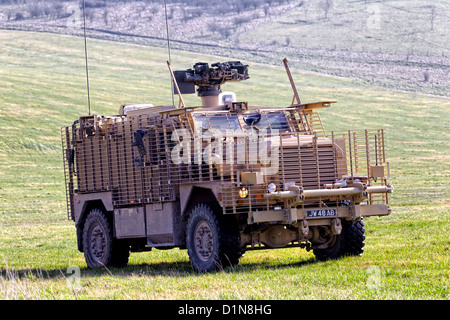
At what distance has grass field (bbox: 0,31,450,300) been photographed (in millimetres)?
12188

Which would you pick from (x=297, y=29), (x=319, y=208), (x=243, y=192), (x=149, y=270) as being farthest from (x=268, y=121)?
(x=297, y=29)

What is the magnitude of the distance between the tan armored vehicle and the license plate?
0.06 ft

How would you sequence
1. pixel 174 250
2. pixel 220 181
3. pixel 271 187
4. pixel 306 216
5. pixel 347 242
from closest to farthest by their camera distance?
pixel 271 187 < pixel 220 181 < pixel 306 216 < pixel 347 242 < pixel 174 250

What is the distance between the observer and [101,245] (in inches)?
725

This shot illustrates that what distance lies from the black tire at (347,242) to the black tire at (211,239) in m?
2.12

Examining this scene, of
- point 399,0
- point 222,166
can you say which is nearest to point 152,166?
point 222,166

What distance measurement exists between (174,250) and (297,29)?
102m

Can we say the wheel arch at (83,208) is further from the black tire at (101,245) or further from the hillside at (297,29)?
the hillside at (297,29)

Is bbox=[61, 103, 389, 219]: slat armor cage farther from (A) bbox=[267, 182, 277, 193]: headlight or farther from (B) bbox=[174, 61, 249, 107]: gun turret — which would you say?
(B) bbox=[174, 61, 249, 107]: gun turret

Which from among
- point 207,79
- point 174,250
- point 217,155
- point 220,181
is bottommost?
point 174,250

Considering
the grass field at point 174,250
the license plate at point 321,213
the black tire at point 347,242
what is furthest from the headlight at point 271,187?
the black tire at point 347,242

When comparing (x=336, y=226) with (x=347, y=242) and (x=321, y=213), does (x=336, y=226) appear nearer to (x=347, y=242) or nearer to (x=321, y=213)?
(x=321, y=213)

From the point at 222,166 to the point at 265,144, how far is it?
31.4 inches
